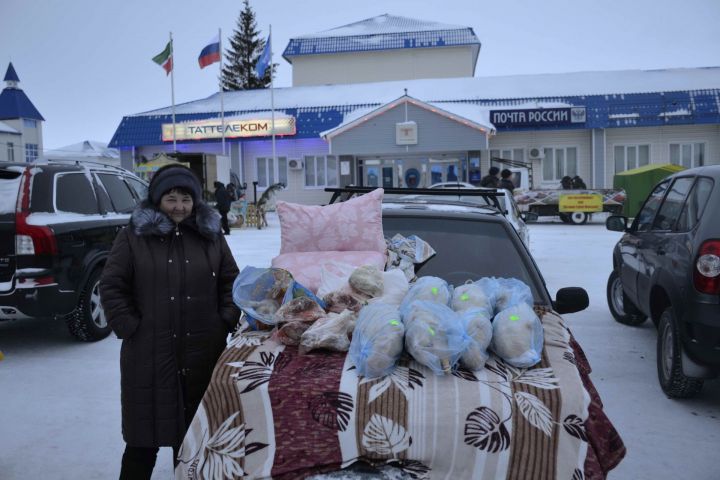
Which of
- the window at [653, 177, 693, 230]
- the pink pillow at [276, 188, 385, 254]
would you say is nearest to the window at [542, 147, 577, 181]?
the window at [653, 177, 693, 230]

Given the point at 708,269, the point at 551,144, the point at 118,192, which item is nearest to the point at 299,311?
the point at 708,269

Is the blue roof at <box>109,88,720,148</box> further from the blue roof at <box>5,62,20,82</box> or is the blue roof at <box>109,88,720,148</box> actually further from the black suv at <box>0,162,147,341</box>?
the blue roof at <box>5,62,20,82</box>

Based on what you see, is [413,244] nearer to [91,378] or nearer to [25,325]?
[91,378]

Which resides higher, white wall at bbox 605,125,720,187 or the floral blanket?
white wall at bbox 605,125,720,187

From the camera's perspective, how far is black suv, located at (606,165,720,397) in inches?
178

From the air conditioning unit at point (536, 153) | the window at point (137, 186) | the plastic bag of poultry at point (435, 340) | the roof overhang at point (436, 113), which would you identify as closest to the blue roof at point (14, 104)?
the roof overhang at point (436, 113)

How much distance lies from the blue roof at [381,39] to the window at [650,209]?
33609 mm

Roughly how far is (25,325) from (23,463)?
4484 mm

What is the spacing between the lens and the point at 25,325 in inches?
314

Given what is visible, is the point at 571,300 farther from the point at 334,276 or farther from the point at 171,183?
the point at 171,183

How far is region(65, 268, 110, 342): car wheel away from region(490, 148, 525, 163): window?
24274mm

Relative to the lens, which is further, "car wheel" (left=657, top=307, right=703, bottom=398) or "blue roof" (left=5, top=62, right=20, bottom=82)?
"blue roof" (left=5, top=62, right=20, bottom=82)

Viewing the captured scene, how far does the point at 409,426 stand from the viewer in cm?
235

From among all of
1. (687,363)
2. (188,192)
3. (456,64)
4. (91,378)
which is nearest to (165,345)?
(188,192)
